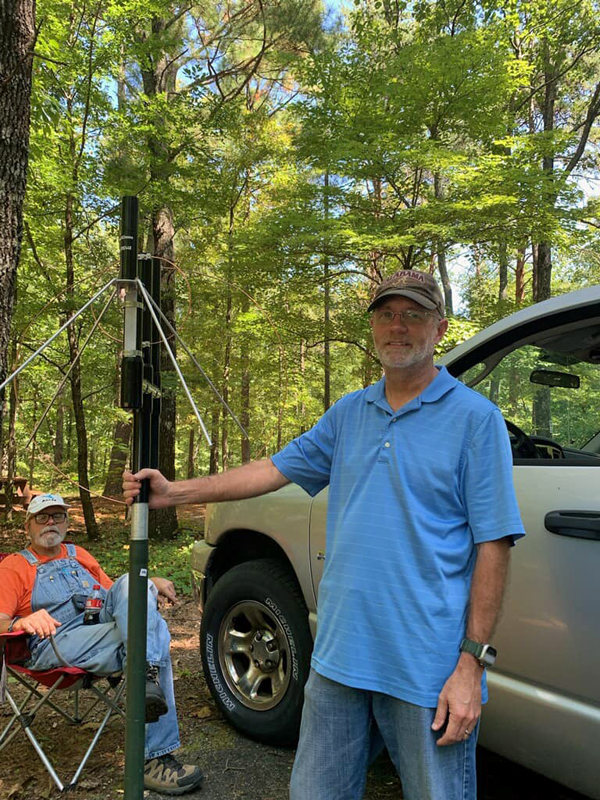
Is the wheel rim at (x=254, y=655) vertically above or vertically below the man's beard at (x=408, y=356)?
below

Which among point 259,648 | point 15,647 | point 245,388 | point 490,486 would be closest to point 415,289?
point 490,486

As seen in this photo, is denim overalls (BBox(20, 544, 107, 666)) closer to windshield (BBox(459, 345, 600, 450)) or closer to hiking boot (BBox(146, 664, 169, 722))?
hiking boot (BBox(146, 664, 169, 722))

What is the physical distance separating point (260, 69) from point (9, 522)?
37.6 feet

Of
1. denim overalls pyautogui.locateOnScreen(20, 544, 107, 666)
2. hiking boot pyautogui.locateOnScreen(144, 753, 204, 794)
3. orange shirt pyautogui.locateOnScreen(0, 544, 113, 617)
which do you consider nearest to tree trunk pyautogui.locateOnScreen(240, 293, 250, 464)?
denim overalls pyautogui.locateOnScreen(20, 544, 107, 666)

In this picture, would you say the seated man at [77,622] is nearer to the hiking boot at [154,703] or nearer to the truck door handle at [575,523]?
the hiking boot at [154,703]

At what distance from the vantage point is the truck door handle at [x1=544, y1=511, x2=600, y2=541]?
1.85 m

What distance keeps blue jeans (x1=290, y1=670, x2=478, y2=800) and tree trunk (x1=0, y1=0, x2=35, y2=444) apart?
3002mm

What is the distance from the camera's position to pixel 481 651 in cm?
147

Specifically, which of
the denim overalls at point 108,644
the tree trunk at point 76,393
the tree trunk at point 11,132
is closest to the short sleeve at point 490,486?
the denim overalls at point 108,644

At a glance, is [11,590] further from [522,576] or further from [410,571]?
[522,576]

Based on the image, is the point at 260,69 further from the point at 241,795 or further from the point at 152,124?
the point at 241,795

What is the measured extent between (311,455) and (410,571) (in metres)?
0.57

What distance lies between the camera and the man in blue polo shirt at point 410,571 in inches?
59.2

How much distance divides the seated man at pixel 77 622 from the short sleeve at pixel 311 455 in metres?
1.27
